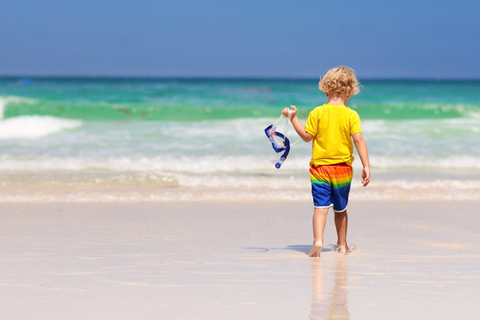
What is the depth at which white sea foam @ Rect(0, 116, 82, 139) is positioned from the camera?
11.8 metres

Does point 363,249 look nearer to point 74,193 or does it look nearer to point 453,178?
point 74,193

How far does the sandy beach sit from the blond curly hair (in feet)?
3.46

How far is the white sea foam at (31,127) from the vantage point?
11820 millimetres

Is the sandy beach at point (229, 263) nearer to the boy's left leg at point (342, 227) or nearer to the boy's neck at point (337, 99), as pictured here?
the boy's left leg at point (342, 227)

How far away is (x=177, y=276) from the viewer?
3.20 meters

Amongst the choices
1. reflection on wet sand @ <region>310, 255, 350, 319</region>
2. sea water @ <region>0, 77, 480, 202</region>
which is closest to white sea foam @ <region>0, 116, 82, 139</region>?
sea water @ <region>0, 77, 480, 202</region>

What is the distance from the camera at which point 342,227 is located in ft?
12.5

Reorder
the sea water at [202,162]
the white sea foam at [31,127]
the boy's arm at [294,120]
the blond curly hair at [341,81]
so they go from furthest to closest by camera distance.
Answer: the white sea foam at [31,127]
the sea water at [202,162]
the blond curly hair at [341,81]
the boy's arm at [294,120]

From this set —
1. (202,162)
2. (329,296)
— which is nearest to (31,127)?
(202,162)

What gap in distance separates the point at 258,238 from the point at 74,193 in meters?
2.59

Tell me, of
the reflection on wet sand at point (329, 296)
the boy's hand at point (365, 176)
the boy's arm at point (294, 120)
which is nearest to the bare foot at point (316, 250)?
the reflection on wet sand at point (329, 296)

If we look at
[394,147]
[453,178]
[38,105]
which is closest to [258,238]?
[453,178]

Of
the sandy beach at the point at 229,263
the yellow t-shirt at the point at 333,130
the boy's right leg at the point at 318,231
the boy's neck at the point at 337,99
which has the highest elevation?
the boy's neck at the point at 337,99

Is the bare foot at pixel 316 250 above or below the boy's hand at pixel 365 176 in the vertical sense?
below
